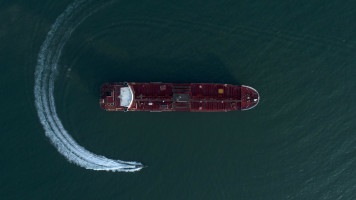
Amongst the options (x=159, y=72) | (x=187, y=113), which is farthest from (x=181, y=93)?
(x=159, y=72)

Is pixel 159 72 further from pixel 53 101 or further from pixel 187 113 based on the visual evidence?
pixel 53 101

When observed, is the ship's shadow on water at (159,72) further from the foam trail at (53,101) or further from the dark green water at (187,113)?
the foam trail at (53,101)

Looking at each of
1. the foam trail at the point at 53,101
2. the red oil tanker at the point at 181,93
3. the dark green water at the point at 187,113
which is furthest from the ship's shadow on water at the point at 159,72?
the foam trail at the point at 53,101

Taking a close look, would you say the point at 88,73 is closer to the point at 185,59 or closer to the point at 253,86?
the point at 185,59

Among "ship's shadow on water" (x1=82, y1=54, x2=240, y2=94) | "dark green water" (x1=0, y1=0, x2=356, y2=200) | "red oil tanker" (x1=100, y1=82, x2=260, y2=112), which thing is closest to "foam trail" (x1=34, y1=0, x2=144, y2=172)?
"dark green water" (x1=0, y1=0, x2=356, y2=200)

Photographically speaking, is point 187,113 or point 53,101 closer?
point 53,101

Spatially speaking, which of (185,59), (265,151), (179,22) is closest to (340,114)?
(265,151)
